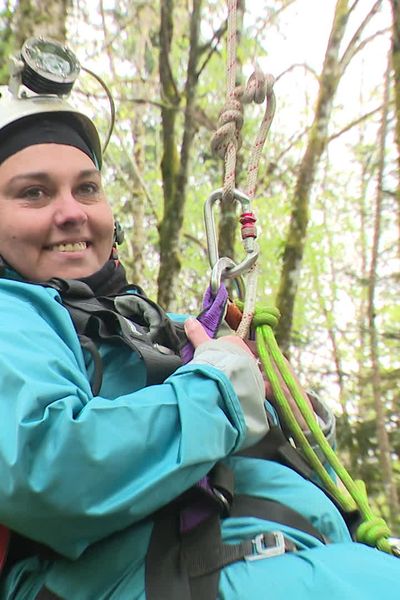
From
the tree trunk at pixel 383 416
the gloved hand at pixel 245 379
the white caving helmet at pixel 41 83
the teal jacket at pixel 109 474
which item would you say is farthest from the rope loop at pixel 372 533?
the tree trunk at pixel 383 416

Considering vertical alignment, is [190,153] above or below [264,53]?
below

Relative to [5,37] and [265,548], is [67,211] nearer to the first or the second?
[265,548]

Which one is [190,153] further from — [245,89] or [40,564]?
[40,564]

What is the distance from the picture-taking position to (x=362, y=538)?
1.33 m

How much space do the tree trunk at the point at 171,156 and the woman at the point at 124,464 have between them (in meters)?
3.65

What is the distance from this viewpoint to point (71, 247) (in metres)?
1.67

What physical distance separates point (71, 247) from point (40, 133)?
0.35 metres

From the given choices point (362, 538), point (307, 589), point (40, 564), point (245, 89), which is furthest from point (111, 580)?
point (245, 89)

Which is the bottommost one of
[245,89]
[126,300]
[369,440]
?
[369,440]

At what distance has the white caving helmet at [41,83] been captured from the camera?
1.81 m

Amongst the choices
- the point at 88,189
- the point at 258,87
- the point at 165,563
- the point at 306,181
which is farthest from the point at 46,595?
the point at 306,181

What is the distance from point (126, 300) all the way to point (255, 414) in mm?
539

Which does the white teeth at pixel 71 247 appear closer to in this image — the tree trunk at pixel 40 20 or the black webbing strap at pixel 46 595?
the black webbing strap at pixel 46 595

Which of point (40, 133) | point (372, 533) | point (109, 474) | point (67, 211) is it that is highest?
point (40, 133)
